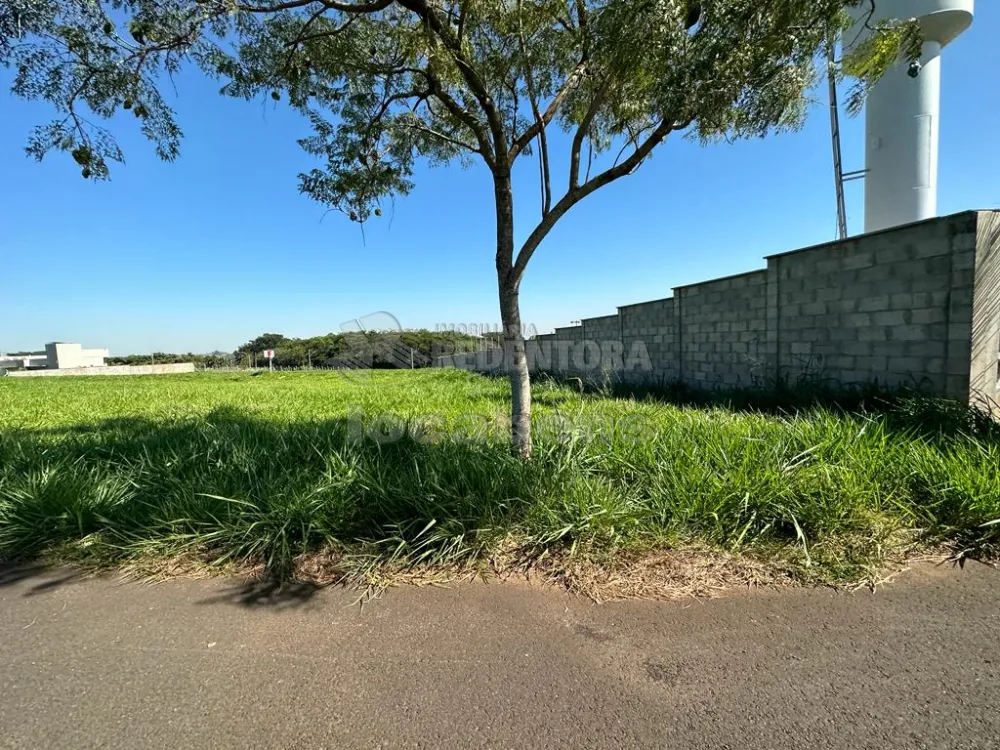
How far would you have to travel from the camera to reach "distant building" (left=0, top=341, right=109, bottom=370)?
5306 centimetres

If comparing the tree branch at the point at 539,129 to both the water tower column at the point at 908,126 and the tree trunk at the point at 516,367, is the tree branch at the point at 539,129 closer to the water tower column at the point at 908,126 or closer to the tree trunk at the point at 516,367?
the tree trunk at the point at 516,367

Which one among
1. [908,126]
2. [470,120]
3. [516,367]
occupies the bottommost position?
[516,367]

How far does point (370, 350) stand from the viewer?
15.1m

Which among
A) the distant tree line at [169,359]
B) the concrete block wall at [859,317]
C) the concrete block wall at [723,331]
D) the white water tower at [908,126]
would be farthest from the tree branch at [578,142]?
the distant tree line at [169,359]

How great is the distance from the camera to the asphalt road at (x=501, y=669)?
1.40 meters

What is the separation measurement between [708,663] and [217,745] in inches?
66.4

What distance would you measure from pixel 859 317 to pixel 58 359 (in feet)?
245

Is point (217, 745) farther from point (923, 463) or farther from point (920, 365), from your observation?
point (920, 365)

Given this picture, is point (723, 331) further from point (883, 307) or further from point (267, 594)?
point (267, 594)

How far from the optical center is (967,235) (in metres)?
4.18

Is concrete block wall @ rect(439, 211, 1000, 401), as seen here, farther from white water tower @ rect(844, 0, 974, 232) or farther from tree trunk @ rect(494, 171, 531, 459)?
white water tower @ rect(844, 0, 974, 232)

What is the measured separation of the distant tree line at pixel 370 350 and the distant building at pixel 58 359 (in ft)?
64.0

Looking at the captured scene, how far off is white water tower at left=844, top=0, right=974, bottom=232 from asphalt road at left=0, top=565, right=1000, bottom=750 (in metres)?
10.8

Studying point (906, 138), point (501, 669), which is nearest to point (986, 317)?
point (501, 669)
